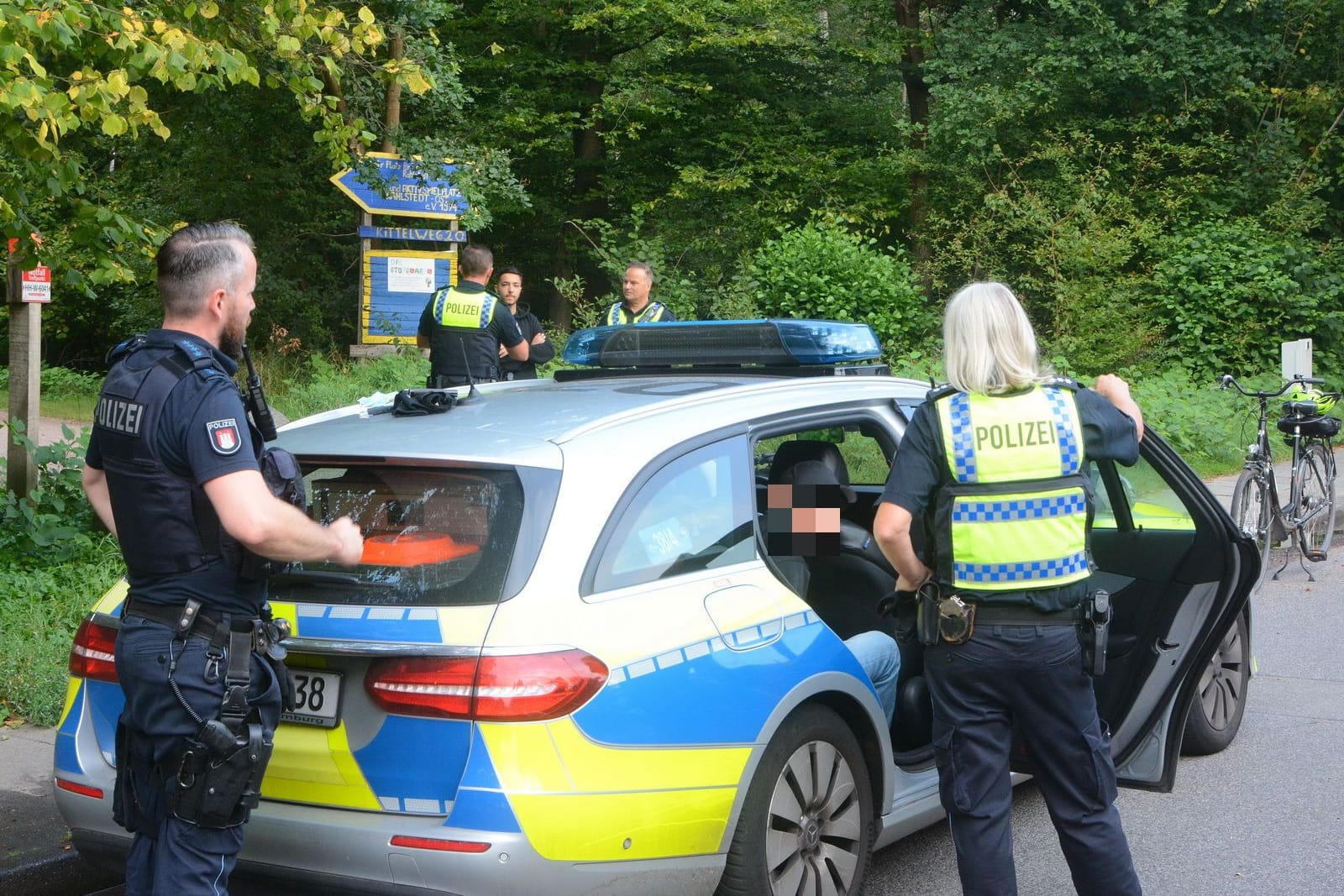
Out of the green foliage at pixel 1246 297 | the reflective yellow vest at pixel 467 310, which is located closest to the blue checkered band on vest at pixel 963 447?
the reflective yellow vest at pixel 467 310

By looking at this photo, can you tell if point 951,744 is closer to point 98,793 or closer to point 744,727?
point 744,727

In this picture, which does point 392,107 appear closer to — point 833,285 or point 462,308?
point 833,285

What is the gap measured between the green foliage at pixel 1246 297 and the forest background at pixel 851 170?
5 centimetres

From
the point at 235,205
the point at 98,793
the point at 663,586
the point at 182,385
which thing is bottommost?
the point at 98,793

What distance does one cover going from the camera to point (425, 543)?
3.09 m

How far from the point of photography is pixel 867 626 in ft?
15.7

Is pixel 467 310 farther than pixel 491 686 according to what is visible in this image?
Yes

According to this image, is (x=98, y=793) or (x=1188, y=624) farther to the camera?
(x=1188, y=624)

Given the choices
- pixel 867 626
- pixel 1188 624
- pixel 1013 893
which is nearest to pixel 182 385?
pixel 1013 893

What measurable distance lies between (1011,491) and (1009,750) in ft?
2.07

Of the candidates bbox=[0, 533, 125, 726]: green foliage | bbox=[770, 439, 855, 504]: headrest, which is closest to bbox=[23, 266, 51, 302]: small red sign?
bbox=[0, 533, 125, 726]: green foliage

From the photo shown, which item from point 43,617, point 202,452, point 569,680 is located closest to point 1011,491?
point 569,680

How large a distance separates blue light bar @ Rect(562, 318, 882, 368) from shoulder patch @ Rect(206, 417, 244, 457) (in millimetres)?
2170

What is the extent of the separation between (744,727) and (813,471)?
1.61 meters
